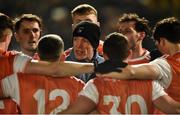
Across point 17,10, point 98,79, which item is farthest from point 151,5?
point 98,79

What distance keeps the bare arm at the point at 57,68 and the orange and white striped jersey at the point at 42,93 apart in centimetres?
5

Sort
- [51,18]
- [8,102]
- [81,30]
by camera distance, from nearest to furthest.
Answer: [8,102] < [81,30] < [51,18]

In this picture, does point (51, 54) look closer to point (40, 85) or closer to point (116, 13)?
point (40, 85)

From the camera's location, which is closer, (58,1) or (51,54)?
(51,54)

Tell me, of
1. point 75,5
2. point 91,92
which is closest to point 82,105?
point 91,92

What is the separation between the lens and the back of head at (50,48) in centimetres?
426

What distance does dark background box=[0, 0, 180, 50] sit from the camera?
40.3 ft

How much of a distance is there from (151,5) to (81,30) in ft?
26.7

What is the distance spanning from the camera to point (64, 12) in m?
12.7

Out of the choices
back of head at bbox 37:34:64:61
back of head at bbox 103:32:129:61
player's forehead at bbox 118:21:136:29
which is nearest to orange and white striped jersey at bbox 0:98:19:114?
back of head at bbox 37:34:64:61

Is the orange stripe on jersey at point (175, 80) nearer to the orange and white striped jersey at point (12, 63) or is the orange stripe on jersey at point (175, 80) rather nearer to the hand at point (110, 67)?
the hand at point (110, 67)

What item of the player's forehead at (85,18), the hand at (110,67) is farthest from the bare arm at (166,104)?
the player's forehead at (85,18)

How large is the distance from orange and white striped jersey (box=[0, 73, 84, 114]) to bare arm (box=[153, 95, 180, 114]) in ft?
2.00

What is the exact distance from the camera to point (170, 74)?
4395 millimetres
